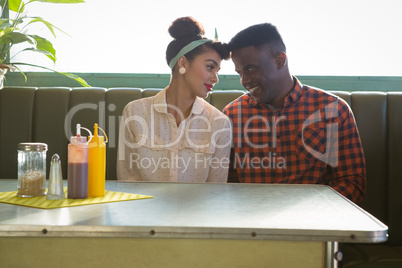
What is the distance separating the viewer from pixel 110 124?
2311 mm

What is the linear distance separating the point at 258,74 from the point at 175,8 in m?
0.72

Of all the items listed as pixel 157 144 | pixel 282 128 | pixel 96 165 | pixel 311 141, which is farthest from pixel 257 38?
pixel 96 165

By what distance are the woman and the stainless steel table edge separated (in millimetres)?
1088

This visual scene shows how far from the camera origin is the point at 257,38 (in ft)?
7.55

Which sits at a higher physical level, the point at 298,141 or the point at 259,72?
the point at 259,72

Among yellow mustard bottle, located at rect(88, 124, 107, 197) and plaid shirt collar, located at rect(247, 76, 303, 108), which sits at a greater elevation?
plaid shirt collar, located at rect(247, 76, 303, 108)

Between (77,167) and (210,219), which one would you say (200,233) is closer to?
(210,219)

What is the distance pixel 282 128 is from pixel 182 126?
445 millimetres

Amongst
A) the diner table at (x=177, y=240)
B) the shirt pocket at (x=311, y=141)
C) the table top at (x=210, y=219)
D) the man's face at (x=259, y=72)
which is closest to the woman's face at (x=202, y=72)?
the man's face at (x=259, y=72)

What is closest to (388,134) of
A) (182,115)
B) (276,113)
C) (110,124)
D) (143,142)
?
(276,113)

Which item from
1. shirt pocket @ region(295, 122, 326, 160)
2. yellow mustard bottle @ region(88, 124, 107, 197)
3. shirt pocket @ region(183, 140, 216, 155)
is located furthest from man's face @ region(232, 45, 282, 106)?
yellow mustard bottle @ region(88, 124, 107, 197)

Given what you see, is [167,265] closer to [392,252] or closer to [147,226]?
[147,226]

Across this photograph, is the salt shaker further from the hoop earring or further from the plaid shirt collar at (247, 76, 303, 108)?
the plaid shirt collar at (247, 76, 303, 108)

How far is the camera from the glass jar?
4.42 ft
